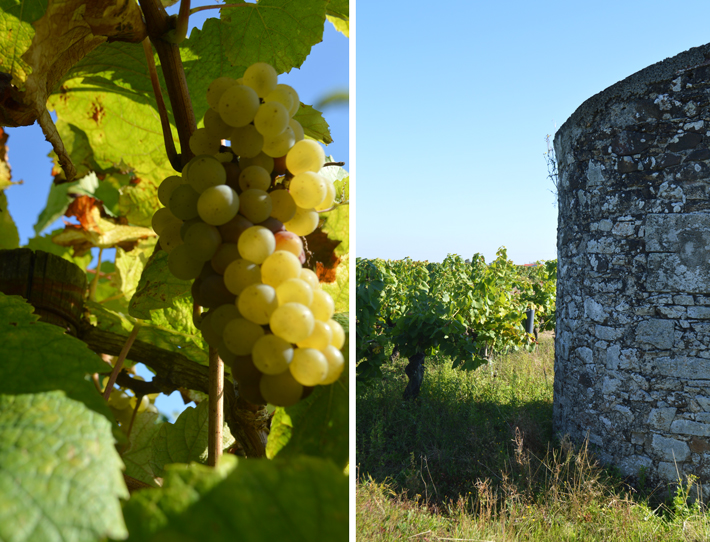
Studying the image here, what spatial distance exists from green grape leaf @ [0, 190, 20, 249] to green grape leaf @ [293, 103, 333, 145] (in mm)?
390

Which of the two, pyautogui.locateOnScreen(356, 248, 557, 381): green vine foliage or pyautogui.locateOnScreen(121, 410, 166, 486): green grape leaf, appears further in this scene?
pyautogui.locateOnScreen(356, 248, 557, 381): green vine foliage

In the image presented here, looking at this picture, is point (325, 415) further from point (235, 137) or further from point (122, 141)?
point (122, 141)

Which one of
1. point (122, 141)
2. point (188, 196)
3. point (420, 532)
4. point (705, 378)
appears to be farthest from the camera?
point (420, 532)

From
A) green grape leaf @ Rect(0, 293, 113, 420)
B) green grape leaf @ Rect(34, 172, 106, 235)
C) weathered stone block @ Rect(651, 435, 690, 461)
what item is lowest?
weathered stone block @ Rect(651, 435, 690, 461)

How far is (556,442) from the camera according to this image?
4230 mm

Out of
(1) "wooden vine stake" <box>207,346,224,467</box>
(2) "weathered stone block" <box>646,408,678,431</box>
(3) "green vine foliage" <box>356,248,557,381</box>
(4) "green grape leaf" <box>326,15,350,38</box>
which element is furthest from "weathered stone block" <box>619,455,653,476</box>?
(1) "wooden vine stake" <box>207,346,224,467</box>

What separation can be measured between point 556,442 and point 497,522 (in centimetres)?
107

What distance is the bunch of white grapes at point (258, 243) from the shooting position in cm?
25

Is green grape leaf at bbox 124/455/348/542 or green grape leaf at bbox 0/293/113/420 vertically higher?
green grape leaf at bbox 0/293/113/420

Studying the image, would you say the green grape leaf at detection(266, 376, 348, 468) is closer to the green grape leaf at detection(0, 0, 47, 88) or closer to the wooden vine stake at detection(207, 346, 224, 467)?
the wooden vine stake at detection(207, 346, 224, 467)

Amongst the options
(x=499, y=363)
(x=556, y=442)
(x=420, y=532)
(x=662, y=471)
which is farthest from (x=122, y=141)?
(x=499, y=363)

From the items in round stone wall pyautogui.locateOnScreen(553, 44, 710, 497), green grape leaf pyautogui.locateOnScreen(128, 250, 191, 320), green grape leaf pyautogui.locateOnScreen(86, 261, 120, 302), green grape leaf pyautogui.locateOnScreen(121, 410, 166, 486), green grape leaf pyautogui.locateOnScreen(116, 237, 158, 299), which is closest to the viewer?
green grape leaf pyautogui.locateOnScreen(128, 250, 191, 320)

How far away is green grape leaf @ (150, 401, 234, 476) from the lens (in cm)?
48

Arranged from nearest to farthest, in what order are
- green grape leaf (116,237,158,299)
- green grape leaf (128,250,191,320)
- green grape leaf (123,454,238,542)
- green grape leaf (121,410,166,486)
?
1. green grape leaf (123,454,238,542)
2. green grape leaf (128,250,191,320)
3. green grape leaf (121,410,166,486)
4. green grape leaf (116,237,158,299)
